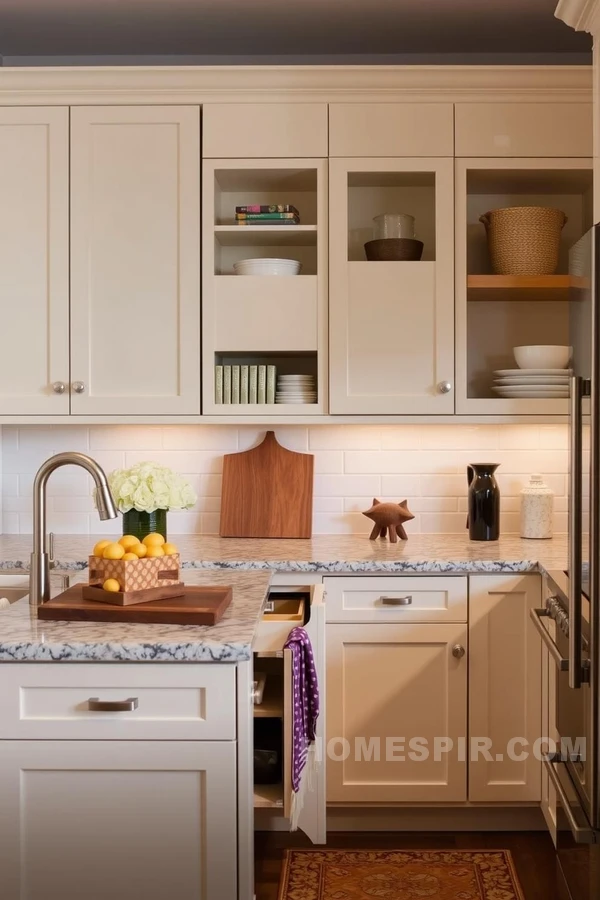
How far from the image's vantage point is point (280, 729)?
2217 millimetres

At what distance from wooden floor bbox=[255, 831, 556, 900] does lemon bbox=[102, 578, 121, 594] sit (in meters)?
1.14

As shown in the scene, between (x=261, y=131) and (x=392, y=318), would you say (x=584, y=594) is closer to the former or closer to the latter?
(x=392, y=318)

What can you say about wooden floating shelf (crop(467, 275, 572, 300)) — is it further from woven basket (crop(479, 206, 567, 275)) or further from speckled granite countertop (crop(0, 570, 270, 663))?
speckled granite countertop (crop(0, 570, 270, 663))

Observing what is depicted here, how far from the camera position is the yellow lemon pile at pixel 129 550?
1.85 metres

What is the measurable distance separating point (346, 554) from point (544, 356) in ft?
3.32

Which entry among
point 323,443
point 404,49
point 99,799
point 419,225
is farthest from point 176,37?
point 99,799

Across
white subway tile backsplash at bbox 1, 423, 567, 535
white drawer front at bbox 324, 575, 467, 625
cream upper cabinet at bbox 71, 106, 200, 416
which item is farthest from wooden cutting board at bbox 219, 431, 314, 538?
white drawer front at bbox 324, 575, 467, 625

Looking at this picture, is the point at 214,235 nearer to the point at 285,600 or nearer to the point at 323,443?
the point at 323,443

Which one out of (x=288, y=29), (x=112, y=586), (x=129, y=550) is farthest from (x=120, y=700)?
(x=288, y=29)

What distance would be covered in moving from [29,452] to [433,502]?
1626 mm

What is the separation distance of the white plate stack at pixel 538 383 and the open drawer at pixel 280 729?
1174 mm

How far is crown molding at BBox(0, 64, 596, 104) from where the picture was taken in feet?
9.59

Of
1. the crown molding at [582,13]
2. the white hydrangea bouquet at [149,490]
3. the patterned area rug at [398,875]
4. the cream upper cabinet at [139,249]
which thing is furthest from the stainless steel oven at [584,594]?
the cream upper cabinet at [139,249]

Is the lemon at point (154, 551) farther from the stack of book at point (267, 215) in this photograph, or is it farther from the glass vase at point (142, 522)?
the stack of book at point (267, 215)
